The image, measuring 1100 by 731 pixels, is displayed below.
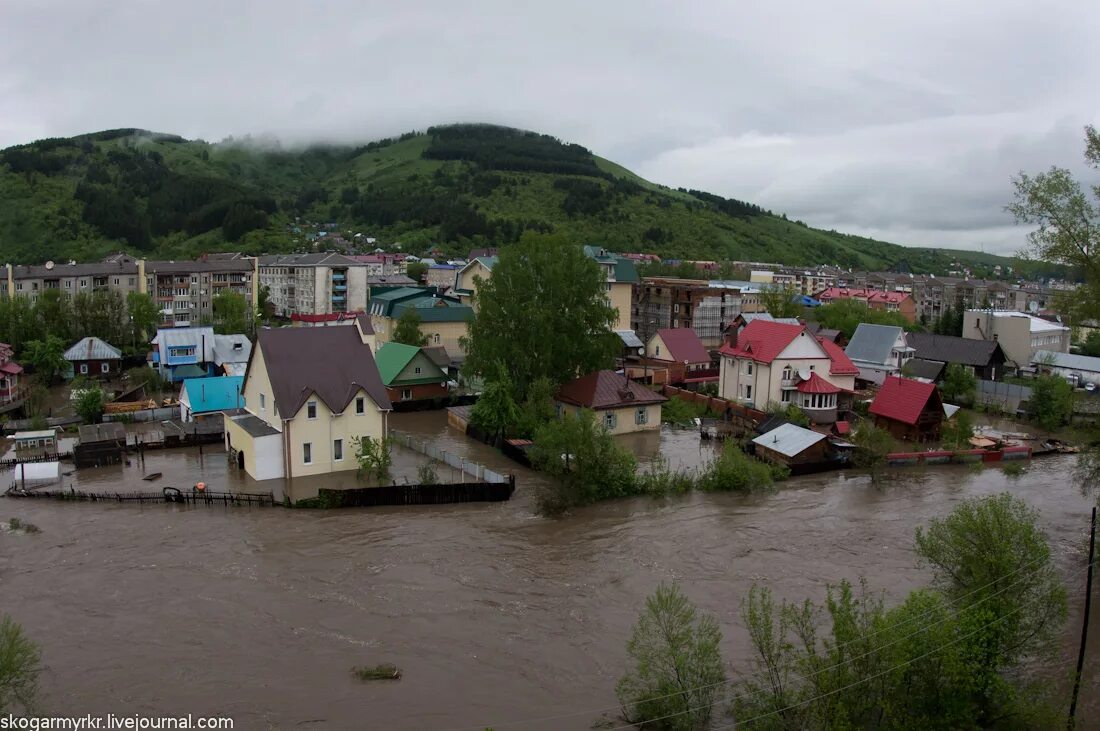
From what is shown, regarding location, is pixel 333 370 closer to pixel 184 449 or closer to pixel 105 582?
pixel 184 449

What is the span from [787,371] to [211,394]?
27255 millimetres

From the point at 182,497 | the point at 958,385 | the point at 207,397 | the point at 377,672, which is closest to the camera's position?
the point at 377,672

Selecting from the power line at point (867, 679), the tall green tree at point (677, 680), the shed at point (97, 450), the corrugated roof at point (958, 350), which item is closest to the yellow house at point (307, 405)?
the shed at point (97, 450)

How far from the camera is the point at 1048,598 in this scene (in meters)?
13.7

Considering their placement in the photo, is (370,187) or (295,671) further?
(370,187)

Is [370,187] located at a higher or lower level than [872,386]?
higher

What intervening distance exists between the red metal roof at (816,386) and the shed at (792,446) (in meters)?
6.44

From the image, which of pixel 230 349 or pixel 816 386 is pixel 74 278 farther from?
pixel 816 386

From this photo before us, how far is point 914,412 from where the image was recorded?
35312 millimetres

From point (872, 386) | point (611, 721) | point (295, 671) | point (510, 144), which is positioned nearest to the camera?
point (611, 721)

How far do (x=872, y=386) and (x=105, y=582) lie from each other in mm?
41691

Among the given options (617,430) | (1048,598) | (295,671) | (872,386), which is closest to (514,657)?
(295,671)

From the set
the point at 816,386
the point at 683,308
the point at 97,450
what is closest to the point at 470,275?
the point at 683,308

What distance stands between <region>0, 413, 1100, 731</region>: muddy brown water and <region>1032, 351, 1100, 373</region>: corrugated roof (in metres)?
27.0
